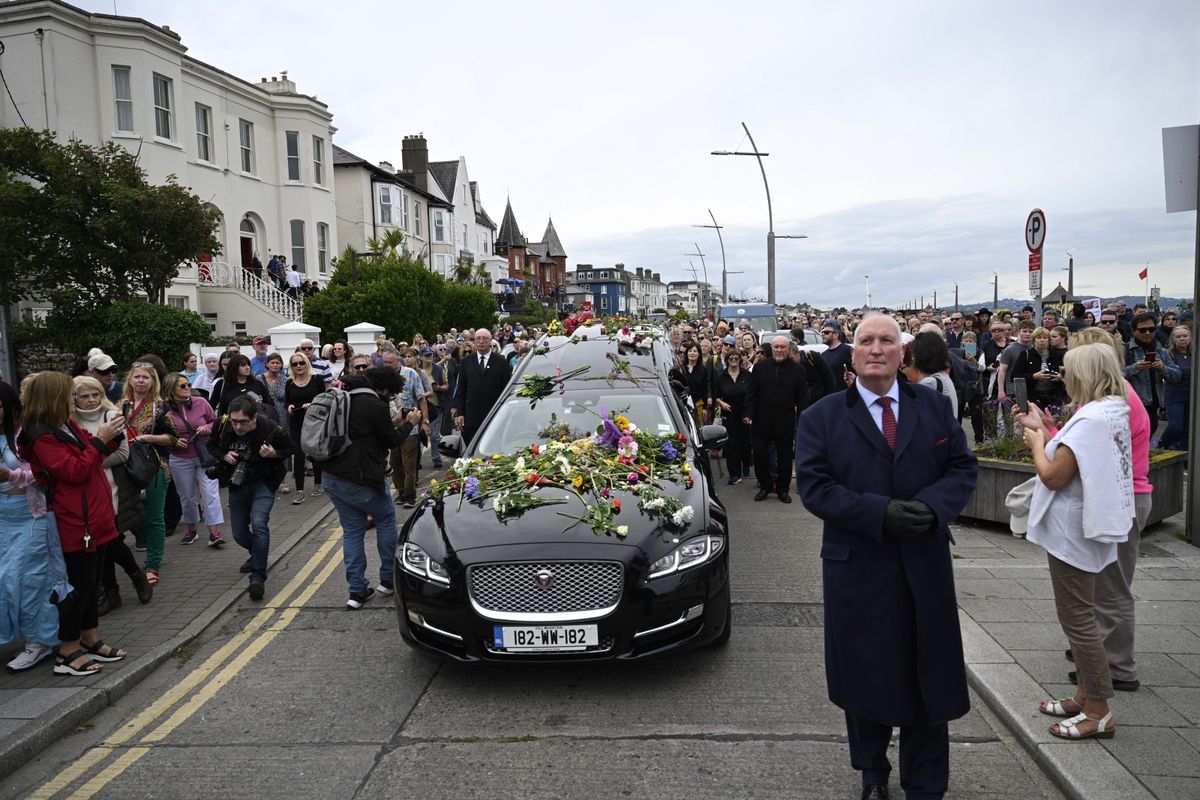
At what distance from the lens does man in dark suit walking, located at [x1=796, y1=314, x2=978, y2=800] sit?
342 cm

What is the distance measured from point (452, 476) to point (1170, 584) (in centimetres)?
546

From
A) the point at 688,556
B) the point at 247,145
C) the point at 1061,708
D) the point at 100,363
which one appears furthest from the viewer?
the point at 247,145

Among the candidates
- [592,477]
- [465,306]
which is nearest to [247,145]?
[465,306]

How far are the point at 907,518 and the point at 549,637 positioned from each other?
2272 millimetres

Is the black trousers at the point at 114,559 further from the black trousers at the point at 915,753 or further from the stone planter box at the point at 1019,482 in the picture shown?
the stone planter box at the point at 1019,482

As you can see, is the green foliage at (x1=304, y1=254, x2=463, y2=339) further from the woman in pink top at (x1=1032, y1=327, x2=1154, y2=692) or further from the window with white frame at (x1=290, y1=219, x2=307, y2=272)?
the woman in pink top at (x1=1032, y1=327, x2=1154, y2=692)

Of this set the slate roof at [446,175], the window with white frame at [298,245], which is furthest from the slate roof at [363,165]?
the slate roof at [446,175]

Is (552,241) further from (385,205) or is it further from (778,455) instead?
(778,455)

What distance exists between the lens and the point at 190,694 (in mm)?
5332

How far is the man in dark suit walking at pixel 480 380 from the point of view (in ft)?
36.3

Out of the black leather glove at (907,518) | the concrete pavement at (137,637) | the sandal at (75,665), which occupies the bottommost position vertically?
the concrete pavement at (137,637)

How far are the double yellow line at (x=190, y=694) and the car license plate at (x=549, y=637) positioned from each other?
1987mm

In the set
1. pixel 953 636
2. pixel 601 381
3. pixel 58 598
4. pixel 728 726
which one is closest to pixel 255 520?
pixel 58 598

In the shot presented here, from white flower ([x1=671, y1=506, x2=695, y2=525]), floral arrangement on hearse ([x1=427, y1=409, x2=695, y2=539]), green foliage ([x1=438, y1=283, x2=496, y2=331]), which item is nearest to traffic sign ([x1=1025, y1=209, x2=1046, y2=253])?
floral arrangement on hearse ([x1=427, y1=409, x2=695, y2=539])
